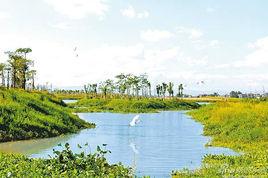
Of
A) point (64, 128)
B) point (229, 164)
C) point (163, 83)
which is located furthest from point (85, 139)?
point (163, 83)

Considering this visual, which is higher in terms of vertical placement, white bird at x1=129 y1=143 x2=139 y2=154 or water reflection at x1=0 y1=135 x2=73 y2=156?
water reflection at x1=0 y1=135 x2=73 y2=156

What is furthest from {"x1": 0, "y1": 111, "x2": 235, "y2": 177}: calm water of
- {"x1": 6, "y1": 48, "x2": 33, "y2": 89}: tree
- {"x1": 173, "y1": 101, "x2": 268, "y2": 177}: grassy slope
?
{"x1": 6, "y1": 48, "x2": 33, "y2": 89}: tree

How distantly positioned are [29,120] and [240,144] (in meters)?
15.6

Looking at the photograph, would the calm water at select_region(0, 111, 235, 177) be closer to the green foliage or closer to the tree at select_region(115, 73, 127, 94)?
the green foliage

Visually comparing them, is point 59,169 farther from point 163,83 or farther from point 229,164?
point 163,83

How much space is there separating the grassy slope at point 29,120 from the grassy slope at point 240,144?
1205 cm

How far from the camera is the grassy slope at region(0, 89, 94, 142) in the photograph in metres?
31.9

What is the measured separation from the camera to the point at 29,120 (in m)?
34.8

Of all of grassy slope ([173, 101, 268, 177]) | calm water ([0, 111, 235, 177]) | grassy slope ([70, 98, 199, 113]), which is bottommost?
calm water ([0, 111, 235, 177])

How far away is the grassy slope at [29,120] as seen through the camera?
31938mm

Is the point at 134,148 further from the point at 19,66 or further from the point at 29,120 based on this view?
the point at 19,66

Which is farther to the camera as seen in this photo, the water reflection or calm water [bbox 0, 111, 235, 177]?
the water reflection

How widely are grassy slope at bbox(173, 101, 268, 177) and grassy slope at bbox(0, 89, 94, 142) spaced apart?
12054 mm

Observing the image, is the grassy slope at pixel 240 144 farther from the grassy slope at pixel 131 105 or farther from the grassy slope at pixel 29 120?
the grassy slope at pixel 131 105
